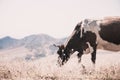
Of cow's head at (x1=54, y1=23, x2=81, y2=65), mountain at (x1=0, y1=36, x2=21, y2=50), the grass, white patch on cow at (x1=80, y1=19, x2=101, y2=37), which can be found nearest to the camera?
the grass

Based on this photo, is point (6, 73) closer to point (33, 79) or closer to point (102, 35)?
point (33, 79)

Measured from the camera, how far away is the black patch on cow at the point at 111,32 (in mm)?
7304

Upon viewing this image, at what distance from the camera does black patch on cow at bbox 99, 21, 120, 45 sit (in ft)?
24.0

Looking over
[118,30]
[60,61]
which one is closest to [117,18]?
[118,30]

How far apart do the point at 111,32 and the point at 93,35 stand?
0.40m

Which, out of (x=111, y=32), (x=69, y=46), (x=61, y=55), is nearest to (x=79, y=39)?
(x=69, y=46)

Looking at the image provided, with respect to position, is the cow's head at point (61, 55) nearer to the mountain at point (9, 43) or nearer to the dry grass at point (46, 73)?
the dry grass at point (46, 73)

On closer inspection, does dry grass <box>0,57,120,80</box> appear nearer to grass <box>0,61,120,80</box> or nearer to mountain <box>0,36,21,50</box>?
grass <box>0,61,120,80</box>

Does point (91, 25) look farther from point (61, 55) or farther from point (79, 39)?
point (61, 55)

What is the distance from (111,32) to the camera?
24.2 feet

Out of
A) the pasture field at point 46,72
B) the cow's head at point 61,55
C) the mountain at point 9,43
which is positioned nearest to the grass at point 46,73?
the pasture field at point 46,72

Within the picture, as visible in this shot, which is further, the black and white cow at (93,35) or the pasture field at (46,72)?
the black and white cow at (93,35)

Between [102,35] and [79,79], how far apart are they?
2.06 m

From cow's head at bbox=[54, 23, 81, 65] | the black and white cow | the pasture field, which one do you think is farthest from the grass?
cow's head at bbox=[54, 23, 81, 65]
